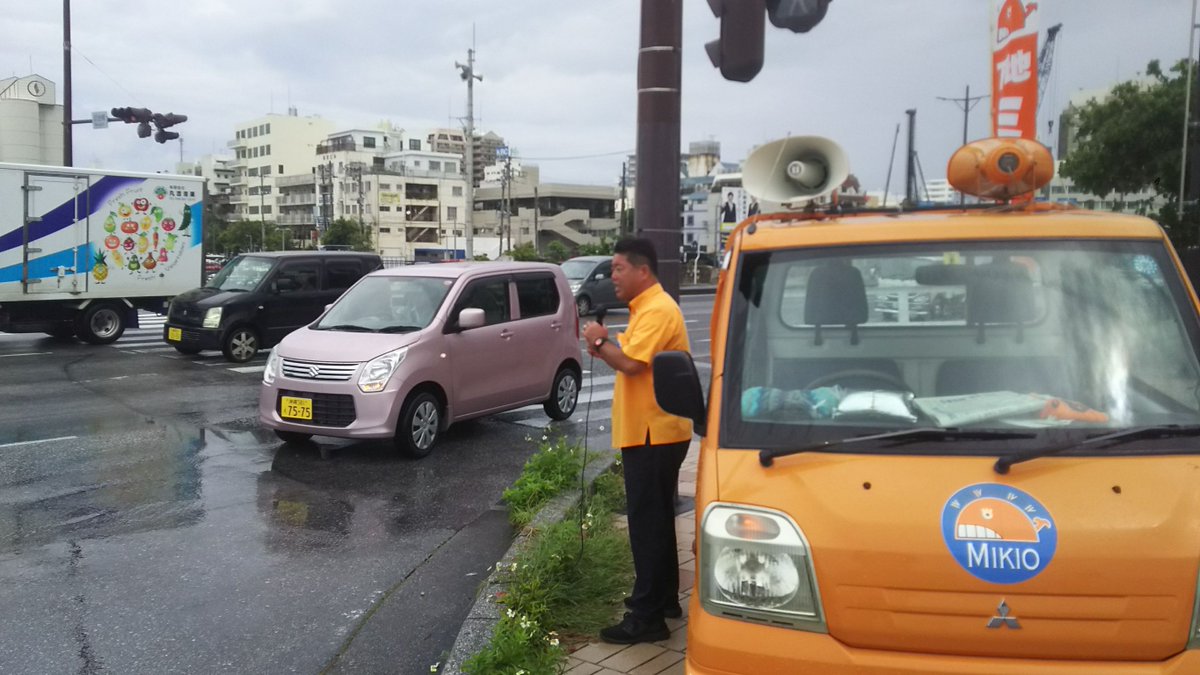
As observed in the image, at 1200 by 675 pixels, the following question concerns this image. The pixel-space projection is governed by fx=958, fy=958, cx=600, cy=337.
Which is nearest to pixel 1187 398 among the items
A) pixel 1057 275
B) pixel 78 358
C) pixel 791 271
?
pixel 1057 275

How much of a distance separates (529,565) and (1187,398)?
2.94 m

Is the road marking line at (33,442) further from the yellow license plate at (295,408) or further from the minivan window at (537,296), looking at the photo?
the minivan window at (537,296)

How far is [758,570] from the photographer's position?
266 centimetres

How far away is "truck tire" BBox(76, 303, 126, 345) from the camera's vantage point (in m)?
16.7

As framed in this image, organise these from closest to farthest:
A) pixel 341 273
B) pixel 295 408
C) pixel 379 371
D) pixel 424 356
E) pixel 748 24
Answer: pixel 748 24, pixel 379 371, pixel 295 408, pixel 424 356, pixel 341 273

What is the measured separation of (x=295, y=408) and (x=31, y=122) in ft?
107

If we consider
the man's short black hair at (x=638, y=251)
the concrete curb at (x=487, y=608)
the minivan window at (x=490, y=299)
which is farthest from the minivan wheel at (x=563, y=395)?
the man's short black hair at (x=638, y=251)

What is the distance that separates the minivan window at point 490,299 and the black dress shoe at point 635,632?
5.14 metres

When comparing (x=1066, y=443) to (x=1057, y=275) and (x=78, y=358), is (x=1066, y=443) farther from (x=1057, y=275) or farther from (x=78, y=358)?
(x=78, y=358)

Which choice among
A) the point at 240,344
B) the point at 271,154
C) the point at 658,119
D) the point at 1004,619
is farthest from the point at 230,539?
the point at 271,154

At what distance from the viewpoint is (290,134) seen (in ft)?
371

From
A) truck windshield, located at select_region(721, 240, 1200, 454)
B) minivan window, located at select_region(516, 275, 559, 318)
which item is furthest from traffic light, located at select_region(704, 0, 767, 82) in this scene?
minivan window, located at select_region(516, 275, 559, 318)

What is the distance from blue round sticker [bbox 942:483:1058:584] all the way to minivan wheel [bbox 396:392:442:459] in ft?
20.4

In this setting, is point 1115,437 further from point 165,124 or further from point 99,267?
point 165,124
